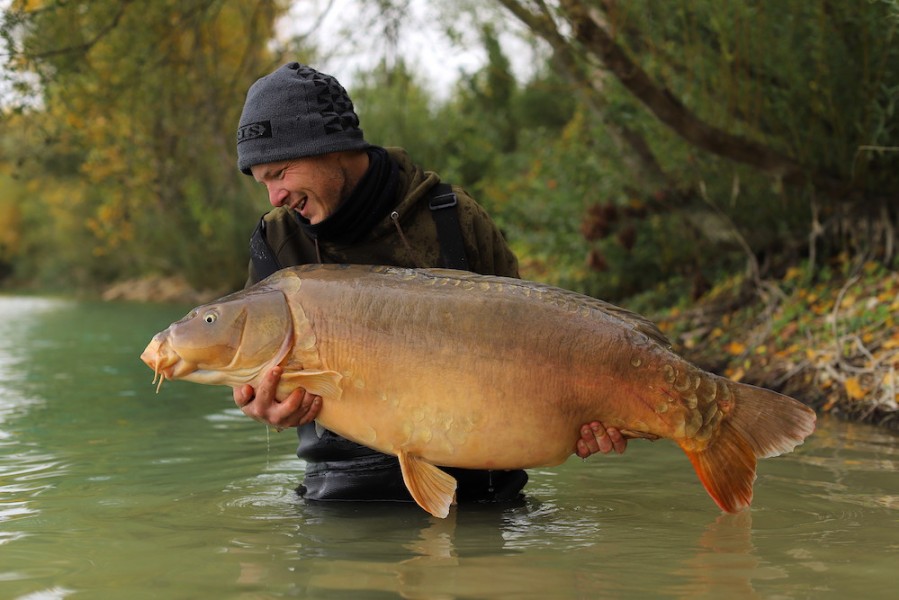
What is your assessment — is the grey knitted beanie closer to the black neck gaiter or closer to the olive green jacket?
the black neck gaiter

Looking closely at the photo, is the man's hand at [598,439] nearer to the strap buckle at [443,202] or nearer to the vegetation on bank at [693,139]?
the strap buckle at [443,202]

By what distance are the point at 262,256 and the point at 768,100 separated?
5136 millimetres

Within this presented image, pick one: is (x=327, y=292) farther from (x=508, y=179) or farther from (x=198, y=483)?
(x=508, y=179)

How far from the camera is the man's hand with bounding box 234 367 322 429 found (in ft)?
12.0

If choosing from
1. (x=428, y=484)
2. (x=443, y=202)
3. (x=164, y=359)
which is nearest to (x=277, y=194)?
(x=443, y=202)

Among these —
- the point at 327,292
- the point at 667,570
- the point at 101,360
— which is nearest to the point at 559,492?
the point at 667,570

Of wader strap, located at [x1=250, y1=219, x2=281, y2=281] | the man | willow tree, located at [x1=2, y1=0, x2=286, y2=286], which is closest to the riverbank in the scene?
the man

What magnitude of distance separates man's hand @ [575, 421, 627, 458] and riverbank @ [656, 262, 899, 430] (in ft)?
11.6

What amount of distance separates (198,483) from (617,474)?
2043 mm

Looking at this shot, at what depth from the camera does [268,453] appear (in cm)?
622

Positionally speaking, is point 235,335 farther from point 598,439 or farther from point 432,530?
point 598,439

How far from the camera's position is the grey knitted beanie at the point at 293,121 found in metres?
4.04

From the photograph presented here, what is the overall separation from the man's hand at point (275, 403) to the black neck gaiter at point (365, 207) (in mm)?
802

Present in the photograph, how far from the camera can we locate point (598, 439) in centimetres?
374
